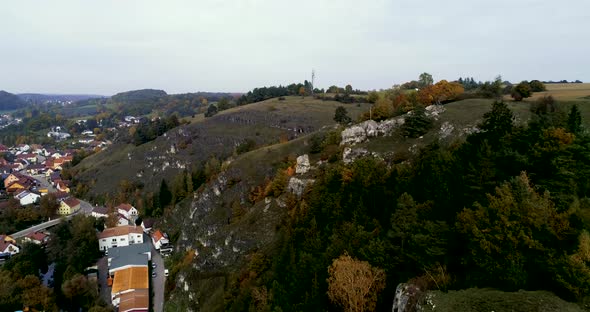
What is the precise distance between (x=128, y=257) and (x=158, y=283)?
6515 mm

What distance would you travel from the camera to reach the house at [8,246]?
54.0 m

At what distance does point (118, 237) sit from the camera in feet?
192

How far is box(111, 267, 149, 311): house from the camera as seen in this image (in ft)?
137

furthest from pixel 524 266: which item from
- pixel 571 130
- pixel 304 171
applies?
pixel 304 171

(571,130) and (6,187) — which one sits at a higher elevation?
(571,130)

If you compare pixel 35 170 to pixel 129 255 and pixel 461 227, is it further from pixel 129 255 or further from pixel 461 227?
pixel 461 227

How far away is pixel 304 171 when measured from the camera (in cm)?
4328

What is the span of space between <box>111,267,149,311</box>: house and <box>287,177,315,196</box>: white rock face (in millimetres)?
21436

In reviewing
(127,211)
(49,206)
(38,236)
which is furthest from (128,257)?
(49,206)

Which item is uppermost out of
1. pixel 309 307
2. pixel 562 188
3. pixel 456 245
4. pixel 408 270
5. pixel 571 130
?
pixel 571 130

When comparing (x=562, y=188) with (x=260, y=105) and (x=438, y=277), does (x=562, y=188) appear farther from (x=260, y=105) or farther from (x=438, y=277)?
(x=260, y=105)

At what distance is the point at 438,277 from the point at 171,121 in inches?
3755

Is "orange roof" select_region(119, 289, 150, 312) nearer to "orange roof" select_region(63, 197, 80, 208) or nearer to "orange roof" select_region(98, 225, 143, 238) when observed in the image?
"orange roof" select_region(98, 225, 143, 238)

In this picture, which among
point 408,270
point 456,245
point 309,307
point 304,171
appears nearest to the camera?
point 456,245
